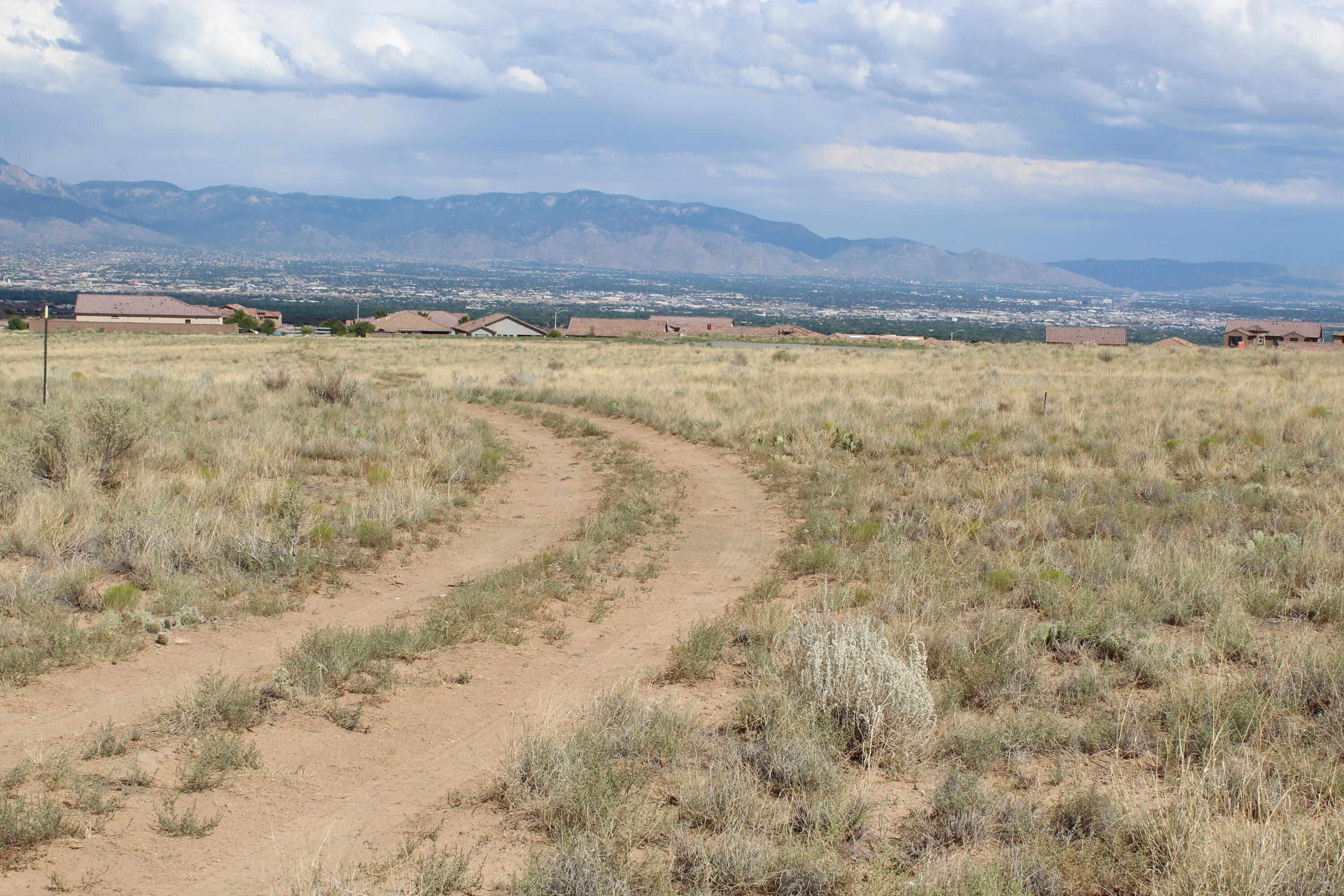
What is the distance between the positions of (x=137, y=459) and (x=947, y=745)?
1086 centimetres

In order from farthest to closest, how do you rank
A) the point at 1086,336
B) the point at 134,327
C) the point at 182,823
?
the point at 134,327
the point at 1086,336
the point at 182,823

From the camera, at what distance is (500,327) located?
8912cm

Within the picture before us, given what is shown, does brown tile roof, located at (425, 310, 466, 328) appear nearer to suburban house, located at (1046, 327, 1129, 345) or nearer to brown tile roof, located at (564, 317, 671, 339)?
brown tile roof, located at (564, 317, 671, 339)

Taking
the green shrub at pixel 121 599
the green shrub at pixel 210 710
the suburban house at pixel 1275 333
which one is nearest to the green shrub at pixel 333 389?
the green shrub at pixel 121 599

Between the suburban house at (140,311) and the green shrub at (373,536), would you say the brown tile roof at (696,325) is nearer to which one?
the suburban house at (140,311)

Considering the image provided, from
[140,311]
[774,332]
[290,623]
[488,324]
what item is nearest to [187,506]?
[290,623]

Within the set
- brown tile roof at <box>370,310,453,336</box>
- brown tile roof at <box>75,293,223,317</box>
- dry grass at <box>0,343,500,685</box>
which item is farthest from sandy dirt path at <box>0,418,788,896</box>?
brown tile roof at <box>75,293,223,317</box>

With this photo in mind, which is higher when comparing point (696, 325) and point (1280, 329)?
point (1280, 329)

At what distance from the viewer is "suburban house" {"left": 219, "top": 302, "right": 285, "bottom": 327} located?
313 ft

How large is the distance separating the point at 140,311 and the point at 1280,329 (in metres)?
101

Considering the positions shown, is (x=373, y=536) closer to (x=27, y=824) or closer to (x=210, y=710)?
(x=210, y=710)

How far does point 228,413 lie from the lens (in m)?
16.7

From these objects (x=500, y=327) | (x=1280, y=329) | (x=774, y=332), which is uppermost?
(x=1280, y=329)

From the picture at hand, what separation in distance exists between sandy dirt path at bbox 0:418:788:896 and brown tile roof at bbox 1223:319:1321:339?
79.3 metres
